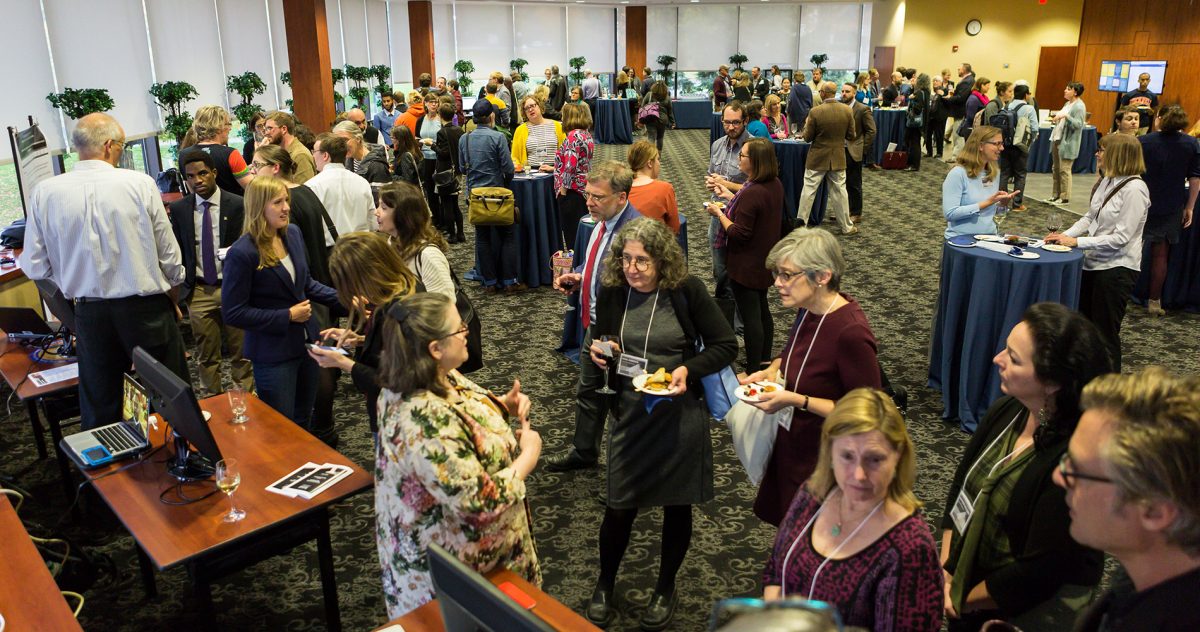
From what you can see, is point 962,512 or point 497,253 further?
point 497,253

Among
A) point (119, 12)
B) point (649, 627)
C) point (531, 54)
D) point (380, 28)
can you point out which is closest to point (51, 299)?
point (649, 627)

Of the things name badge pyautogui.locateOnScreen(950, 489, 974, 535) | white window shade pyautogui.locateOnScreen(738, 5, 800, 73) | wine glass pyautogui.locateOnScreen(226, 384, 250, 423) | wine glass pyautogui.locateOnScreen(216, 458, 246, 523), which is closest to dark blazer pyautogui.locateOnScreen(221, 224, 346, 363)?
wine glass pyautogui.locateOnScreen(226, 384, 250, 423)

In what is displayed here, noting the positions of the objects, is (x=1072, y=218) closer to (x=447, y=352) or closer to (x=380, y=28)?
(x=447, y=352)

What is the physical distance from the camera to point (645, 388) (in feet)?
8.28

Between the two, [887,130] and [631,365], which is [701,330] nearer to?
[631,365]

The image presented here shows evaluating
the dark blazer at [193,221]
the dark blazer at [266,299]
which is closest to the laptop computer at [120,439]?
the dark blazer at [266,299]

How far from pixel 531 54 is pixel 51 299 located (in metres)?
19.4

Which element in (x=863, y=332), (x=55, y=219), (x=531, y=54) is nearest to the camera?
(x=863, y=332)

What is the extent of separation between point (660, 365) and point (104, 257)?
2308mm

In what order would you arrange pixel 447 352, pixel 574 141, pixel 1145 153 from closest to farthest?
pixel 447 352 < pixel 1145 153 < pixel 574 141

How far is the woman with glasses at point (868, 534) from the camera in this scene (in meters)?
1.61

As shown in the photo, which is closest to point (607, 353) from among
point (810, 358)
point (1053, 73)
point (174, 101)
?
point (810, 358)

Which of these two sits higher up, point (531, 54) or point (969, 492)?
point (531, 54)

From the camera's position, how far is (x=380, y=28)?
17391 mm
